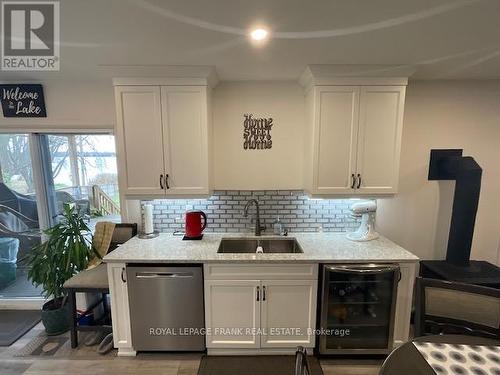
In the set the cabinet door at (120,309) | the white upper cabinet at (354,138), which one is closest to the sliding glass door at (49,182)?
the cabinet door at (120,309)

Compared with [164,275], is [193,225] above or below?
above

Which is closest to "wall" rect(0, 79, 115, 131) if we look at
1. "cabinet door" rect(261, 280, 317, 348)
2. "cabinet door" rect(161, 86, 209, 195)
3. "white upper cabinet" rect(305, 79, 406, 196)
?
"cabinet door" rect(161, 86, 209, 195)

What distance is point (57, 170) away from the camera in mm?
2689

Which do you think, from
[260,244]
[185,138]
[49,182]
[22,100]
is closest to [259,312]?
[260,244]

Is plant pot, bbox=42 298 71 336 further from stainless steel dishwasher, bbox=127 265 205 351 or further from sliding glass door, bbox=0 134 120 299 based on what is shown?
stainless steel dishwasher, bbox=127 265 205 351

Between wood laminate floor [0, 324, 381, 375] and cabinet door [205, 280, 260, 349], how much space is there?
31 cm

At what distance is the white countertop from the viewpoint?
1.99 metres

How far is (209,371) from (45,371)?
138cm

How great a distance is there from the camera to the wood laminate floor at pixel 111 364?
200cm

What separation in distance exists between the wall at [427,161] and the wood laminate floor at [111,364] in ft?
4.36

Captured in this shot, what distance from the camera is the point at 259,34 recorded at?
151cm

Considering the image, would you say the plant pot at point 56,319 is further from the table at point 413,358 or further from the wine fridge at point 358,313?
the table at point 413,358

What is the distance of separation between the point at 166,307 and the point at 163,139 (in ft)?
4.70

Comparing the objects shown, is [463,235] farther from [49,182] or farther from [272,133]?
[49,182]
